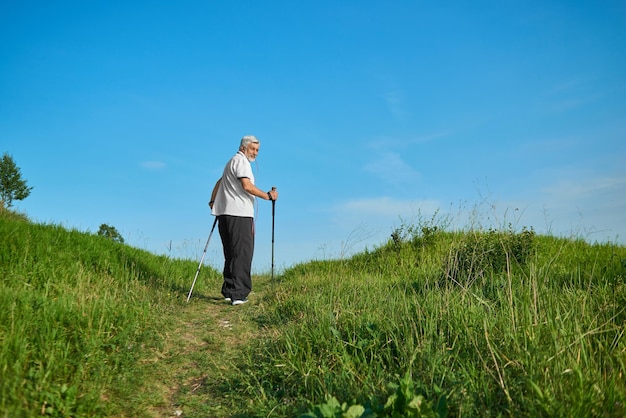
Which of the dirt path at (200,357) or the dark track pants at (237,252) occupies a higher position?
the dark track pants at (237,252)

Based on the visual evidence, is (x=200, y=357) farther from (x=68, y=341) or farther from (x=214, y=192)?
(x=214, y=192)

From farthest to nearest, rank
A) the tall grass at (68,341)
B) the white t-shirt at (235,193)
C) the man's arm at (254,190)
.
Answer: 1. the white t-shirt at (235,193)
2. the man's arm at (254,190)
3. the tall grass at (68,341)

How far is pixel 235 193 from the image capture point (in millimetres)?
9562

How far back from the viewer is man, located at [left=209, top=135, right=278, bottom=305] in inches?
372

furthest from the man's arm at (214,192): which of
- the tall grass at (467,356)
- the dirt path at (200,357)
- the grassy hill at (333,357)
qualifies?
the tall grass at (467,356)

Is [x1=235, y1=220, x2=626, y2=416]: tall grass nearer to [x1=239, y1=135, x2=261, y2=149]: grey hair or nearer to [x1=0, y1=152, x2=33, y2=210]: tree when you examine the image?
[x1=239, y1=135, x2=261, y2=149]: grey hair

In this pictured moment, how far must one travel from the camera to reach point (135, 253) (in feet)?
40.3

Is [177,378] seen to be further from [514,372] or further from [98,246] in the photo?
[98,246]

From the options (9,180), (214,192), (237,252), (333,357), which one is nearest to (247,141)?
(214,192)

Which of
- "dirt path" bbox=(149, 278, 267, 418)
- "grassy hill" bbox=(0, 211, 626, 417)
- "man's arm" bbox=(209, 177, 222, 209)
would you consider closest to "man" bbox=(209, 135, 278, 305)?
"man's arm" bbox=(209, 177, 222, 209)

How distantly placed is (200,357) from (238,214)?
366 cm

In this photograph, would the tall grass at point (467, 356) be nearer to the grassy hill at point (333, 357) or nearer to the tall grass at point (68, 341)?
the grassy hill at point (333, 357)

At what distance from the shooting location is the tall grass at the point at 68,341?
429 centimetres

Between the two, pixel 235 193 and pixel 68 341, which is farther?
pixel 235 193
